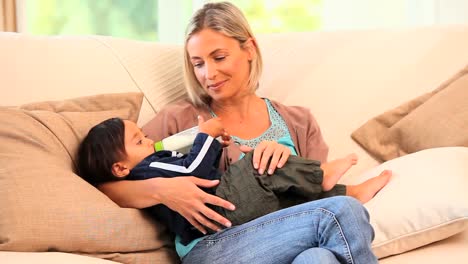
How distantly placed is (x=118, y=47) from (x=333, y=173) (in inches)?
34.0

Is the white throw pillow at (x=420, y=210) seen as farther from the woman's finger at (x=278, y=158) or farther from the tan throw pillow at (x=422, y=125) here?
the tan throw pillow at (x=422, y=125)

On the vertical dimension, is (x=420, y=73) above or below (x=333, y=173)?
above

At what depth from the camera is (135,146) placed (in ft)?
5.70

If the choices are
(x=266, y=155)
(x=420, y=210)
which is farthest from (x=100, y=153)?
(x=420, y=210)

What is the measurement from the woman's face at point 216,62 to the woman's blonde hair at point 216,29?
0.9 inches

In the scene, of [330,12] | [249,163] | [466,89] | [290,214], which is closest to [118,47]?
[249,163]

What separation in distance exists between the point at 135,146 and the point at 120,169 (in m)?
0.07

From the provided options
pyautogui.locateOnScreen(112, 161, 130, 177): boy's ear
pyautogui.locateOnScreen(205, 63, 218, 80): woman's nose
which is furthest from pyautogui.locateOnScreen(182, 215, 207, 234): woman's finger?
pyautogui.locateOnScreen(205, 63, 218, 80): woman's nose

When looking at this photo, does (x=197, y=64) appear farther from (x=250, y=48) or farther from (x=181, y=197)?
(x=181, y=197)

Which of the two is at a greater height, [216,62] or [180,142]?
[216,62]

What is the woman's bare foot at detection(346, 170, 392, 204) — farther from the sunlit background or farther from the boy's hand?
the sunlit background

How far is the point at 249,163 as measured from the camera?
167cm

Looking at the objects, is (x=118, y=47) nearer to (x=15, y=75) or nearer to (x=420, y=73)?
(x=15, y=75)

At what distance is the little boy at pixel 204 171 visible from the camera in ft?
5.33
